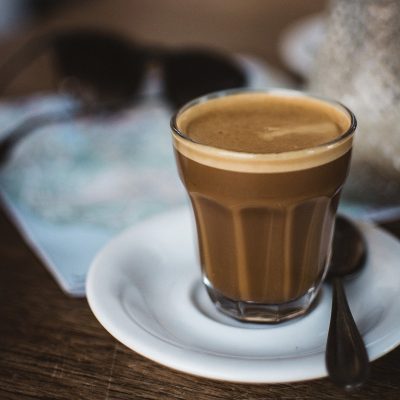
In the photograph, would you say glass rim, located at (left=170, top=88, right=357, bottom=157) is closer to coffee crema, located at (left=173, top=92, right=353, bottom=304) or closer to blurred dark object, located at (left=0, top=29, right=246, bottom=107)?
coffee crema, located at (left=173, top=92, right=353, bottom=304)

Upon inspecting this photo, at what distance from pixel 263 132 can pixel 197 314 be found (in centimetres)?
18

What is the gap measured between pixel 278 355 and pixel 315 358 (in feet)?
0.20

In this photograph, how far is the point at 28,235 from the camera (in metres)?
0.70

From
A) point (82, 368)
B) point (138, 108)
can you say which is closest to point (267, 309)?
point (82, 368)

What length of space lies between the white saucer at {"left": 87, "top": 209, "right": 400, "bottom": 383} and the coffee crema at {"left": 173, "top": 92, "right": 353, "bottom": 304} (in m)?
0.04

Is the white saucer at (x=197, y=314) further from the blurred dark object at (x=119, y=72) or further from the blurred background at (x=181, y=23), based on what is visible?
the blurred background at (x=181, y=23)

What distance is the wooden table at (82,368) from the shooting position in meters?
0.47

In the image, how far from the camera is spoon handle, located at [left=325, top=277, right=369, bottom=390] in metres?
0.40

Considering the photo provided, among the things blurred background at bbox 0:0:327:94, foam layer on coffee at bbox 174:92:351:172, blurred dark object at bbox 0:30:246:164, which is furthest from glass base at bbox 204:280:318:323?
blurred background at bbox 0:0:327:94

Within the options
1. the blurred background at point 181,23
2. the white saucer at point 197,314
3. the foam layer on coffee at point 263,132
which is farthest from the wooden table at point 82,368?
the blurred background at point 181,23

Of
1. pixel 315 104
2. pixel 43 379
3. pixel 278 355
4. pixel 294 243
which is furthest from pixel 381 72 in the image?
pixel 43 379

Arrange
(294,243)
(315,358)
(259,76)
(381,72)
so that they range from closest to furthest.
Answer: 1. (315,358)
2. (294,243)
3. (381,72)
4. (259,76)

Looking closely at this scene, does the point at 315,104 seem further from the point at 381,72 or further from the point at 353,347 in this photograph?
the point at 353,347

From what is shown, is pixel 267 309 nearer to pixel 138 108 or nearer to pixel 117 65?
pixel 138 108
